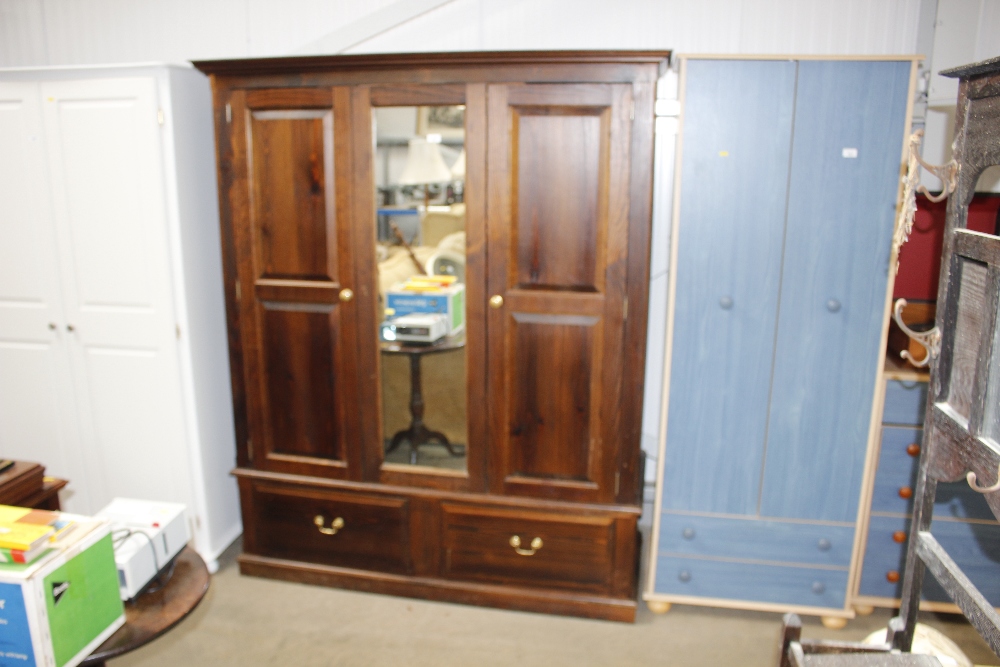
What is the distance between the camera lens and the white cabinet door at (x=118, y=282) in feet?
7.80

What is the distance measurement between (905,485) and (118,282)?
9.44ft

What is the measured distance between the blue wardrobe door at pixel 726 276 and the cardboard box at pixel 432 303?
0.72 m

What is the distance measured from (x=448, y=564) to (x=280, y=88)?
1.76 metres

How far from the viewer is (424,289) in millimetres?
2312

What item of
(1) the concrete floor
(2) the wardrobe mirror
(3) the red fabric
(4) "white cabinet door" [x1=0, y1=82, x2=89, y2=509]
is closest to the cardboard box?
Answer: (2) the wardrobe mirror

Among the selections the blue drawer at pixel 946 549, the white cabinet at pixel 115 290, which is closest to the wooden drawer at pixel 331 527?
the white cabinet at pixel 115 290

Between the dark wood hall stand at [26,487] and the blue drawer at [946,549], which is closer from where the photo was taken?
the dark wood hall stand at [26,487]

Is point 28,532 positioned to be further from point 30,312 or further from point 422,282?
point 30,312

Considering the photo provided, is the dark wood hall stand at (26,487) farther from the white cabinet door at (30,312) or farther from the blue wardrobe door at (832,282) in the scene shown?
the blue wardrobe door at (832,282)

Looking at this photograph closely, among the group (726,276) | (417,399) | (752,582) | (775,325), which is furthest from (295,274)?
(752,582)

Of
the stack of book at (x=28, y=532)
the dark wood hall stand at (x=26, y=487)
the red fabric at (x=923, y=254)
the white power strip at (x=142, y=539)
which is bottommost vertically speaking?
the white power strip at (x=142, y=539)

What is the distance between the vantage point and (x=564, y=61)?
204 centimetres

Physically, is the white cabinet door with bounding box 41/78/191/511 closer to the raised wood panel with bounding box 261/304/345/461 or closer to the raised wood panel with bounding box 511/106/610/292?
the raised wood panel with bounding box 261/304/345/461

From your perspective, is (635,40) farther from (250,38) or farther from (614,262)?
(250,38)
